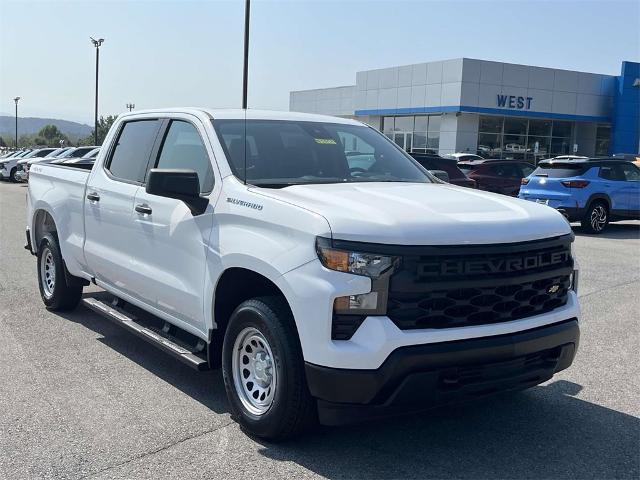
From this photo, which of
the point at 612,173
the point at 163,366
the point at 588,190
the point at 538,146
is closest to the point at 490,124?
the point at 538,146

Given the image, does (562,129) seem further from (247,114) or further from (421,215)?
(421,215)

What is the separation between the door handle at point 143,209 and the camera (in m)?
5.04

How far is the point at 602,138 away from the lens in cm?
4528

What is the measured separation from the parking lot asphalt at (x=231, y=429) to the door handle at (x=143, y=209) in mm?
1252

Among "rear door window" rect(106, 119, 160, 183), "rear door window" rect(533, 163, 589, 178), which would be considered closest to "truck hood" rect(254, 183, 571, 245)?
"rear door window" rect(106, 119, 160, 183)

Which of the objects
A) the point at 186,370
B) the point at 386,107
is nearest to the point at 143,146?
the point at 186,370

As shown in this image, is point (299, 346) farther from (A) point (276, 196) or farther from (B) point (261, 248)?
(A) point (276, 196)

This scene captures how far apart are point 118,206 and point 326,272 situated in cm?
258

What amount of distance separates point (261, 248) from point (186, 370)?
6.34ft

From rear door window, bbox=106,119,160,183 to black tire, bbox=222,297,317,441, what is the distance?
195 cm

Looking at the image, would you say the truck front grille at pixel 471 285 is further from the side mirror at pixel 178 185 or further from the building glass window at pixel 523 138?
the building glass window at pixel 523 138

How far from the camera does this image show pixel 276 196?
4.04 m

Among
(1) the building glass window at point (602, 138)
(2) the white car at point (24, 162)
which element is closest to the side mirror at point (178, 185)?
(2) the white car at point (24, 162)

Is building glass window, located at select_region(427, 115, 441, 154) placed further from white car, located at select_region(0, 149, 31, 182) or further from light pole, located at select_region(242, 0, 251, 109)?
white car, located at select_region(0, 149, 31, 182)
